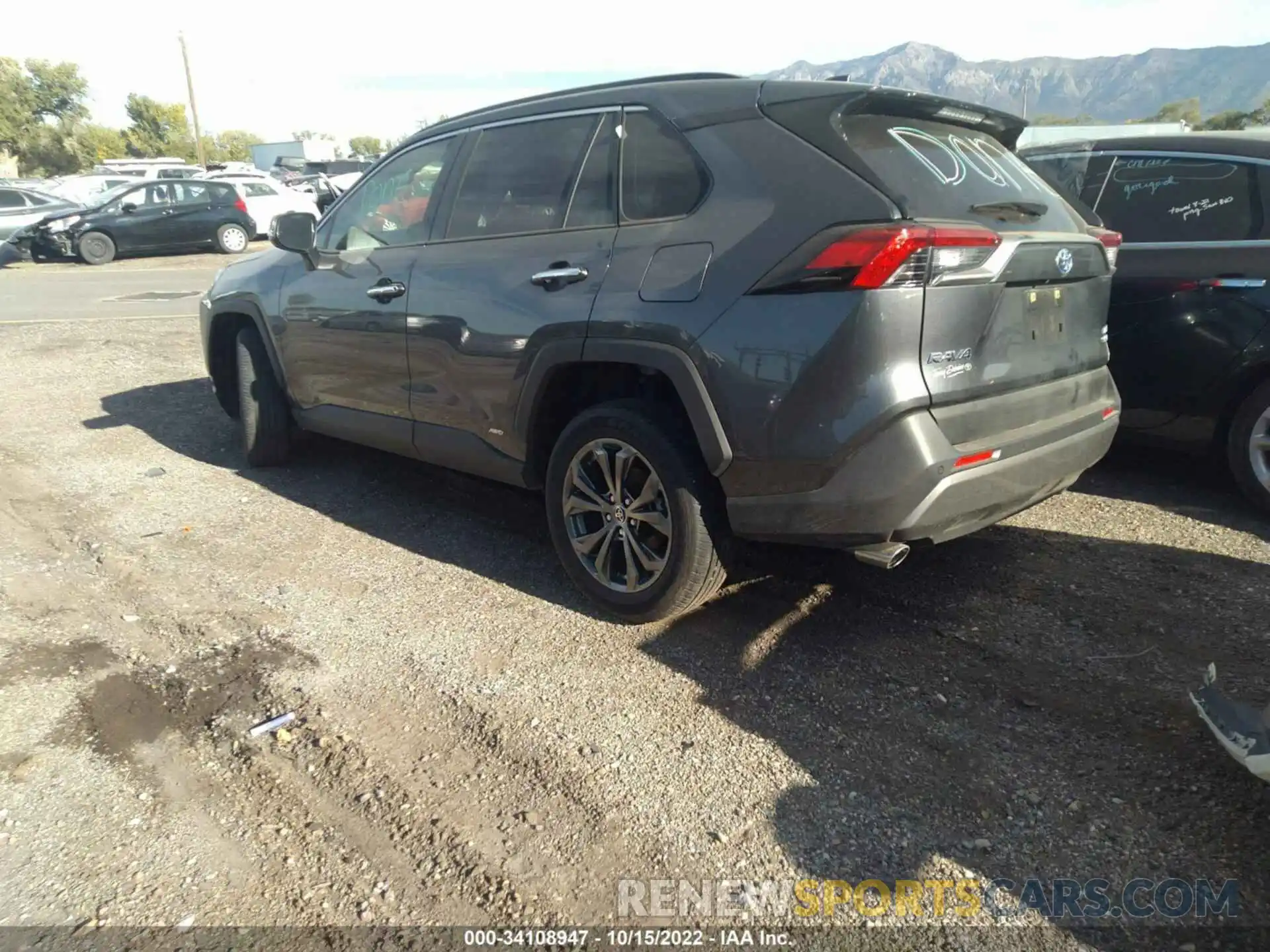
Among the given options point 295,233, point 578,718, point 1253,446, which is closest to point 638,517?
point 578,718

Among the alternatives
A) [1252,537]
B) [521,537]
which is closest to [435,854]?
[521,537]

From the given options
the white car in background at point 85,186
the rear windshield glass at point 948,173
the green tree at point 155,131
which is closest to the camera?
the rear windshield glass at point 948,173

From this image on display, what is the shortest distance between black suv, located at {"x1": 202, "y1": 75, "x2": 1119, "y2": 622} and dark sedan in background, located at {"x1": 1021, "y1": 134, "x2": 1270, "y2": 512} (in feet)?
3.97

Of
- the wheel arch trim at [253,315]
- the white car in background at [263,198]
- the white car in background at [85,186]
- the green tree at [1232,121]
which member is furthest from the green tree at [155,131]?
the wheel arch trim at [253,315]

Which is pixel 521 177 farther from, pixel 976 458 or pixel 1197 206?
pixel 1197 206

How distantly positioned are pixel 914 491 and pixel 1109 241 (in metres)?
1.61

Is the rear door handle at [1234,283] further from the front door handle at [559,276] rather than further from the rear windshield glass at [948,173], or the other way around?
the front door handle at [559,276]

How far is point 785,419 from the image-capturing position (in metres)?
2.96

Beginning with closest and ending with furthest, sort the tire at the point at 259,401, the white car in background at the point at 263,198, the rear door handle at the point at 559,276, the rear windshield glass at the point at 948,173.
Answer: the rear windshield glass at the point at 948,173 → the rear door handle at the point at 559,276 → the tire at the point at 259,401 → the white car in background at the point at 263,198

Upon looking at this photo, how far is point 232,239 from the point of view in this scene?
20.6m

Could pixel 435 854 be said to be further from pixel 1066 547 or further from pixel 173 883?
pixel 1066 547

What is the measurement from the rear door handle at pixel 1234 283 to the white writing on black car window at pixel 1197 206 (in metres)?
0.43

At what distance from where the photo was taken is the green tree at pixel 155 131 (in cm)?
7756

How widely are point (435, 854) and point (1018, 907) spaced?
56.5 inches
